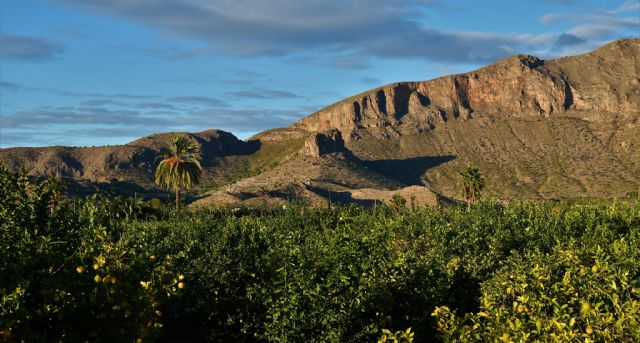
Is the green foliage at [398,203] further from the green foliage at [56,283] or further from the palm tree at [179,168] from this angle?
the green foliage at [56,283]

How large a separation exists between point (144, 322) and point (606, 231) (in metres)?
19.7

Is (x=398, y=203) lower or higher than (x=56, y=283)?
lower

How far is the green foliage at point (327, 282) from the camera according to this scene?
9281mm

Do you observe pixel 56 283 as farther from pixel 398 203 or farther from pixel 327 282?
pixel 398 203

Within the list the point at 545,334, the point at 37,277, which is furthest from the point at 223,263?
the point at 545,334

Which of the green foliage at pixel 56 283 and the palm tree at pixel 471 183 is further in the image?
the palm tree at pixel 471 183

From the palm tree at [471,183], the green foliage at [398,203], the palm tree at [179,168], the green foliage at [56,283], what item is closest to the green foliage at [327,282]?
the green foliage at [56,283]

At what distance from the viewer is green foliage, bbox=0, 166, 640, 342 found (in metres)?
9.28

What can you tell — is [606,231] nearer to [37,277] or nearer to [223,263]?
[223,263]

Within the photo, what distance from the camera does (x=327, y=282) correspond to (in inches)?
586

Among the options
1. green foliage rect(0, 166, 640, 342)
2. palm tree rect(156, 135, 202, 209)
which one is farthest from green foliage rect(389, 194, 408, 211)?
green foliage rect(0, 166, 640, 342)

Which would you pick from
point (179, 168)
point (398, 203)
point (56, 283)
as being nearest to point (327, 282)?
point (56, 283)

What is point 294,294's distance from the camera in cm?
1481

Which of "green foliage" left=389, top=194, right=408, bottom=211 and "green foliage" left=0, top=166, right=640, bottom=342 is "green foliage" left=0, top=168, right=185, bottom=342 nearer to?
"green foliage" left=0, top=166, right=640, bottom=342
